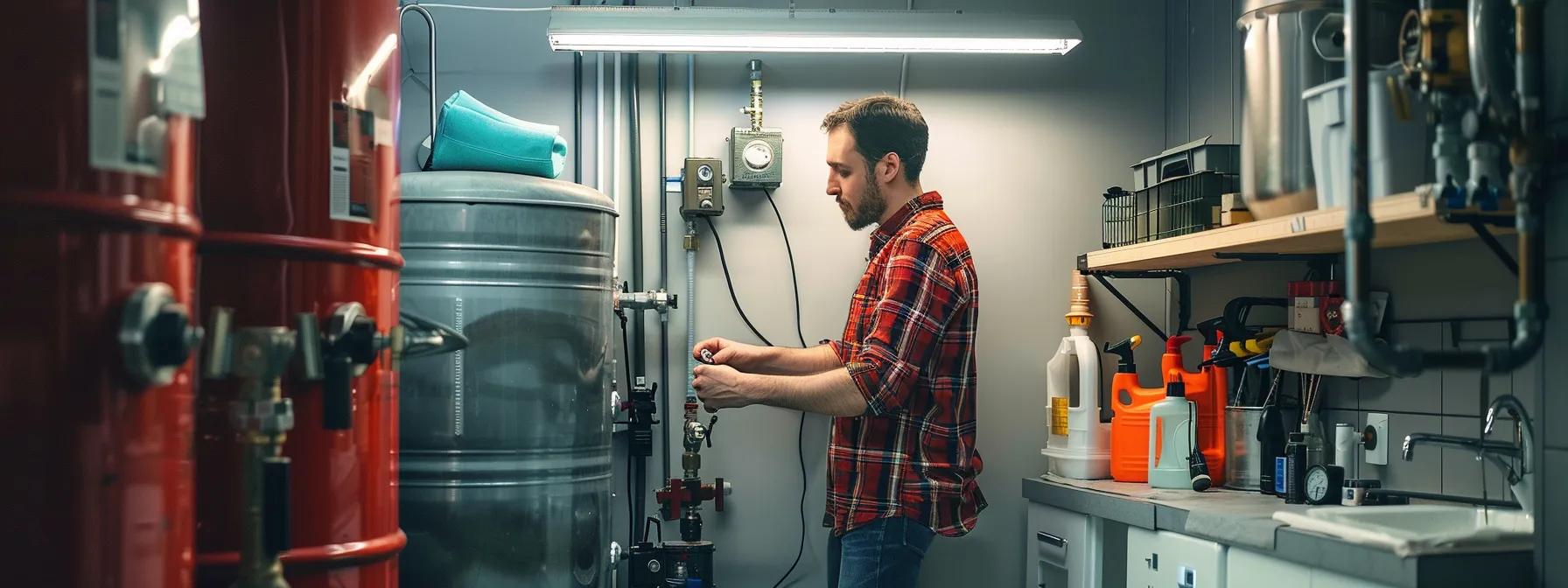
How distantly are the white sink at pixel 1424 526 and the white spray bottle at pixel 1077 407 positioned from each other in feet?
3.13

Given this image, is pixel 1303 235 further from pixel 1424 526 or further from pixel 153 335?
pixel 153 335

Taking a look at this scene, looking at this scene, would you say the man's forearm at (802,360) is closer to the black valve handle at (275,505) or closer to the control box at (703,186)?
the control box at (703,186)

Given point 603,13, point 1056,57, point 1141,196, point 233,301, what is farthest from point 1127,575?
point 233,301

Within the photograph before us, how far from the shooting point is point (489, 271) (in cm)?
263

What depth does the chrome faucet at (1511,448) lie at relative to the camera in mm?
2186

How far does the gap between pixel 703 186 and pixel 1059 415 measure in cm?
122

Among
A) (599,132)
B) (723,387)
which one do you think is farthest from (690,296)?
(723,387)

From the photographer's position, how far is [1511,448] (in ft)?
7.32

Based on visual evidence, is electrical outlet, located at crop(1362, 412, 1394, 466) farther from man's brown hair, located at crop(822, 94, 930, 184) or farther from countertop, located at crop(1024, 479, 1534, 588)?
man's brown hair, located at crop(822, 94, 930, 184)

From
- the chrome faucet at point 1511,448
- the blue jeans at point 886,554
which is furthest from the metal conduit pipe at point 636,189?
the chrome faucet at point 1511,448

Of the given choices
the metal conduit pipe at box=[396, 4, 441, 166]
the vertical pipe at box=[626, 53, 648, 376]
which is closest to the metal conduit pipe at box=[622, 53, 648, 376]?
the vertical pipe at box=[626, 53, 648, 376]

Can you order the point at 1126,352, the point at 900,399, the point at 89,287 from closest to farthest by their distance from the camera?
the point at 89,287, the point at 900,399, the point at 1126,352

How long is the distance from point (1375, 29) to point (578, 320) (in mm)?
1704

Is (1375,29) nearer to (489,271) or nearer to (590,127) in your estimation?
(489,271)
